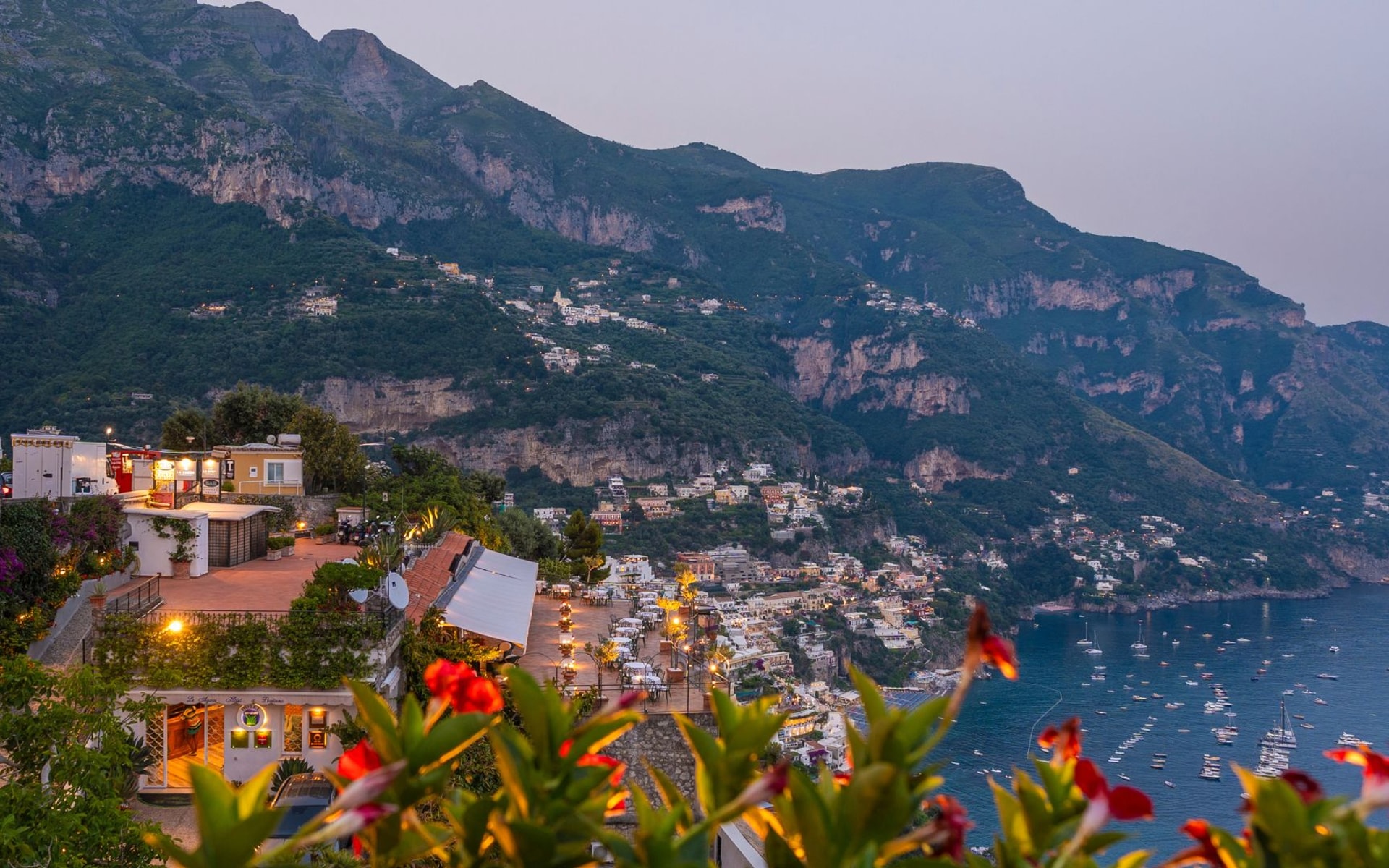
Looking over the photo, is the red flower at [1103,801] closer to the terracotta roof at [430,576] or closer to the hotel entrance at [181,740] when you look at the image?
the hotel entrance at [181,740]

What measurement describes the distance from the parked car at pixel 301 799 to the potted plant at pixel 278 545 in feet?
19.0

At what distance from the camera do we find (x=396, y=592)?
855 cm

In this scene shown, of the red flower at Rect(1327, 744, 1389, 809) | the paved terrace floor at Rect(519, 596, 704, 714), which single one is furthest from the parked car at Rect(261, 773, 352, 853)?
Answer: the red flower at Rect(1327, 744, 1389, 809)

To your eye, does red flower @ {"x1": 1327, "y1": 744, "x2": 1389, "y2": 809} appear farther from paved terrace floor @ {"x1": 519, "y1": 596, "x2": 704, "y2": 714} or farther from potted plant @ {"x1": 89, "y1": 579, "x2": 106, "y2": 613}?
potted plant @ {"x1": 89, "y1": 579, "x2": 106, "y2": 613}

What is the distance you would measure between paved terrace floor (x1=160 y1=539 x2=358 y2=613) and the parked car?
5.12 feet

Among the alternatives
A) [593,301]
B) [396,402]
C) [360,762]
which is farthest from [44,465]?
[593,301]

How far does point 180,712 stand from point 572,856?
25.5 ft

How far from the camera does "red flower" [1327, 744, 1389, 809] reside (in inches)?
47.5

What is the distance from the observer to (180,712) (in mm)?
7973

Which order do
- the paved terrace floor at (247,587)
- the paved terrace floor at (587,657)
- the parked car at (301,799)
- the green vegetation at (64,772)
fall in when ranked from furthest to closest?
the paved terrace floor at (587,657) → the paved terrace floor at (247,587) → the parked car at (301,799) → the green vegetation at (64,772)

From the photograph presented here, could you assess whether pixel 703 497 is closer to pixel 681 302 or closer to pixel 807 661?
pixel 807 661

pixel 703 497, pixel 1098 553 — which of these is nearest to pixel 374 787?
pixel 703 497

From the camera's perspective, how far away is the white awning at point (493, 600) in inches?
385

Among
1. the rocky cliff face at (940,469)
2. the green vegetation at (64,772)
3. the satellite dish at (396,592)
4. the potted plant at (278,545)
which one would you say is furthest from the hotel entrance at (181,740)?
the rocky cliff face at (940,469)
